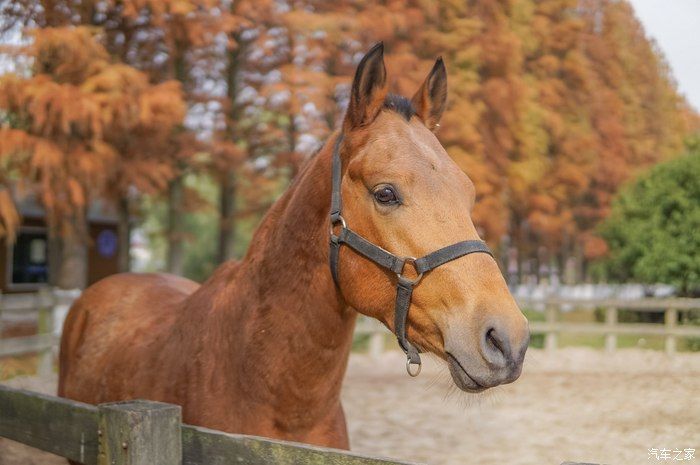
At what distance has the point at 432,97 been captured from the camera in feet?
10.00

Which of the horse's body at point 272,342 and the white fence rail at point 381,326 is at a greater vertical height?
the horse's body at point 272,342

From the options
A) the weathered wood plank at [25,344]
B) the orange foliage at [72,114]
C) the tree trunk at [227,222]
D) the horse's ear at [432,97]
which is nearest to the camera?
the horse's ear at [432,97]

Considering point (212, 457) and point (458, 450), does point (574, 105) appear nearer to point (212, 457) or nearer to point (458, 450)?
point (458, 450)

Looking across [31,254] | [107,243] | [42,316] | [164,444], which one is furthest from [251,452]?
[107,243]

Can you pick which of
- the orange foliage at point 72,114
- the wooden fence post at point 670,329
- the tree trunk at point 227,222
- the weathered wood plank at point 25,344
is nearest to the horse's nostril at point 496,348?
the orange foliage at point 72,114

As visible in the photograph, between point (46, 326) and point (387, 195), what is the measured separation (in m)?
9.02

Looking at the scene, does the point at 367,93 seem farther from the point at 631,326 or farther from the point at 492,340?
the point at 631,326

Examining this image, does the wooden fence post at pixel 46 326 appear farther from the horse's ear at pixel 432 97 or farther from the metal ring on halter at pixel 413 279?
the metal ring on halter at pixel 413 279

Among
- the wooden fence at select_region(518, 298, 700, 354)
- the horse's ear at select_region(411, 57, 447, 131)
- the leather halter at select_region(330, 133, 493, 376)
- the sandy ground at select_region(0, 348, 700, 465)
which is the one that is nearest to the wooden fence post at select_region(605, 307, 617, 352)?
the wooden fence at select_region(518, 298, 700, 354)

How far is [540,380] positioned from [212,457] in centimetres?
909

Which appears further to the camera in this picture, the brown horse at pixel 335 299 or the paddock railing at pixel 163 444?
the brown horse at pixel 335 299

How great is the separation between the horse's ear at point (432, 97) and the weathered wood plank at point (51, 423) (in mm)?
1831
